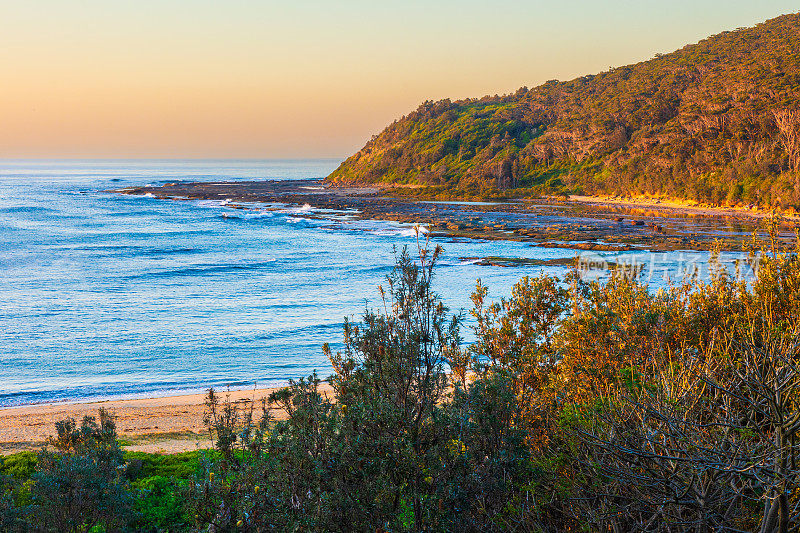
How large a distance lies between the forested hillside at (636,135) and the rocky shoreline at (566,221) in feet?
28.5

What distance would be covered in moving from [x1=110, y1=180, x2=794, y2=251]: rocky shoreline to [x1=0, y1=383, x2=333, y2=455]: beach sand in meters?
19.1

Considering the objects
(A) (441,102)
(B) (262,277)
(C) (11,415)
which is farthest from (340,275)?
(A) (441,102)

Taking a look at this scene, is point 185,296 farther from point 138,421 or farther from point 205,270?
point 138,421

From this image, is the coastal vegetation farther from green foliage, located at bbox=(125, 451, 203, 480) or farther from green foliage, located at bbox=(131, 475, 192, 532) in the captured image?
green foliage, located at bbox=(125, 451, 203, 480)

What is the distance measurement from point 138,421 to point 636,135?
9884cm

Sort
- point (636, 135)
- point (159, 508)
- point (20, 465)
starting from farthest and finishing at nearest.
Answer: point (636, 135) < point (20, 465) < point (159, 508)

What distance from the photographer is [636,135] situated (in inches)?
3932

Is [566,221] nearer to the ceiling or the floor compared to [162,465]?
nearer to the ceiling

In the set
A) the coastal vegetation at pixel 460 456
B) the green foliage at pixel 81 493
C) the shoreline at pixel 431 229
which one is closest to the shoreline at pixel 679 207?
the shoreline at pixel 431 229

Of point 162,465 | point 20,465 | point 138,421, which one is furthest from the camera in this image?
point 138,421

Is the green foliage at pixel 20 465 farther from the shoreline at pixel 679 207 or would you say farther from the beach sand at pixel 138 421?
the shoreline at pixel 679 207

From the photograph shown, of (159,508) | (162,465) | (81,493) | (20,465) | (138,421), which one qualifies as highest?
(81,493)

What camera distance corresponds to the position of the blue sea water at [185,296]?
21.5 m

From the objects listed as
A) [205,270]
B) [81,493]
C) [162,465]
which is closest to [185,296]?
[205,270]
